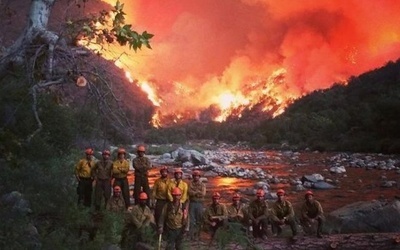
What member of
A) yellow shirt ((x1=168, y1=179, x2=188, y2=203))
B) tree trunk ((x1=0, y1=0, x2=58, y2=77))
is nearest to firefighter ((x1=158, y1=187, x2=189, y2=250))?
yellow shirt ((x1=168, y1=179, x2=188, y2=203))

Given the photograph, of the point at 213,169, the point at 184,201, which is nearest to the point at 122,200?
the point at 184,201

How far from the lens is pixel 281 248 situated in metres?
11.6

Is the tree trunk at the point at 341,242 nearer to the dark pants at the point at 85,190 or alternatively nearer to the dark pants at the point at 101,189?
the dark pants at the point at 101,189

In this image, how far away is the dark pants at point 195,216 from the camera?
12.9 m

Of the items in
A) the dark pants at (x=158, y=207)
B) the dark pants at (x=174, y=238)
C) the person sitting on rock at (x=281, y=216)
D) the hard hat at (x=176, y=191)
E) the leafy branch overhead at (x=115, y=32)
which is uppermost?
the leafy branch overhead at (x=115, y=32)

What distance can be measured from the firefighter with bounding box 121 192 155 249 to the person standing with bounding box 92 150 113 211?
2.31 metres

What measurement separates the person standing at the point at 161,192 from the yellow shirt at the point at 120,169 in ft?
5.63

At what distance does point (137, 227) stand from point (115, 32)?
6372 mm

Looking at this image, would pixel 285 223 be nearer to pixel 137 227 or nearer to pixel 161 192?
pixel 161 192

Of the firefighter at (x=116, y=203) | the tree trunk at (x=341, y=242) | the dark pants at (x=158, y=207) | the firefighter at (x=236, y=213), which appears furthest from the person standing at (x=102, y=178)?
the tree trunk at (x=341, y=242)

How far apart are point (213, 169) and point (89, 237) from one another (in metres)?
26.6

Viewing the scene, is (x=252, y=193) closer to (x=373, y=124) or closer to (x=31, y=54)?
(x=31, y=54)

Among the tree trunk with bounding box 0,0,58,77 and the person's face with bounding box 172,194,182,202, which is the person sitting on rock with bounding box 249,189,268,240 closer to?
the person's face with bounding box 172,194,182,202

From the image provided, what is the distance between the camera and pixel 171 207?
36.2 feet
